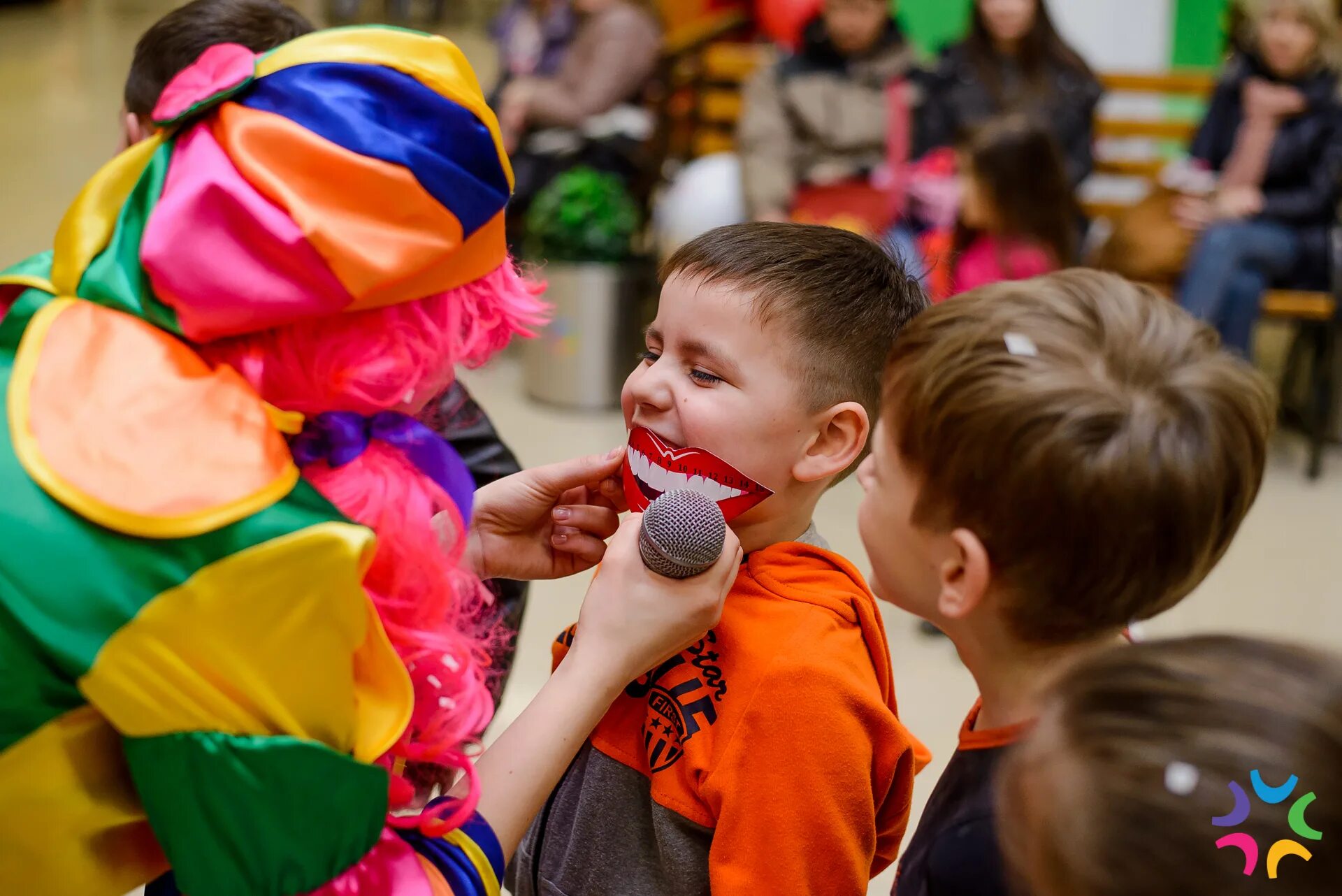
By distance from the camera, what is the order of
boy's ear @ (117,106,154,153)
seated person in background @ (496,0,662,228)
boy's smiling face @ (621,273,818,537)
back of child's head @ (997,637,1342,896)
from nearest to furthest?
back of child's head @ (997,637,1342,896) → boy's smiling face @ (621,273,818,537) → boy's ear @ (117,106,154,153) → seated person in background @ (496,0,662,228)

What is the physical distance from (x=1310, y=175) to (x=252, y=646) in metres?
3.93

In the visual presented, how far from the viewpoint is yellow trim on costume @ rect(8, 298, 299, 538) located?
83 cm

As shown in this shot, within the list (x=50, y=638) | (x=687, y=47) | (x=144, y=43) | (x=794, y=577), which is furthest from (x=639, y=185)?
(x=50, y=638)

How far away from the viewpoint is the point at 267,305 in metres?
0.89

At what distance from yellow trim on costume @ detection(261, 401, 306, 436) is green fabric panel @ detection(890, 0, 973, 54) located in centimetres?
484

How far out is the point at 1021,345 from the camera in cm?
88

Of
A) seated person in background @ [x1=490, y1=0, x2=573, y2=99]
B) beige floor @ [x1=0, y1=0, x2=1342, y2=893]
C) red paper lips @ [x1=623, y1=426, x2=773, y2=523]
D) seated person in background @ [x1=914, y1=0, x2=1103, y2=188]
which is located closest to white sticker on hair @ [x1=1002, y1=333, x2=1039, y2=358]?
beige floor @ [x1=0, y1=0, x2=1342, y2=893]

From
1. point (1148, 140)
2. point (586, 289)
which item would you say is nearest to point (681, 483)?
point (586, 289)

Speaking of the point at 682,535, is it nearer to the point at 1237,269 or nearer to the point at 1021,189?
the point at 1021,189

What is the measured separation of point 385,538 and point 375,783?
0.18 metres

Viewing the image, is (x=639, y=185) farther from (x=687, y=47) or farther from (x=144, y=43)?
(x=144, y=43)

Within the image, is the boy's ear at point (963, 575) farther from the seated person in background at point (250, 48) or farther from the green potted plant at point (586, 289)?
the green potted plant at point (586, 289)

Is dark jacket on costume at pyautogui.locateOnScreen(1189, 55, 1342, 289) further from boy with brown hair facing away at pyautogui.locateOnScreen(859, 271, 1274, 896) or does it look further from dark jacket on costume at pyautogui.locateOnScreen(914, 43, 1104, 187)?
boy with brown hair facing away at pyautogui.locateOnScreen(859, 271, 1274, 896)

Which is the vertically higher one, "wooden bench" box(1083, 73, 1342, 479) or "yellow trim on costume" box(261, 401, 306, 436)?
"yellow trim on costume" box(261, 401, 306, 436)
